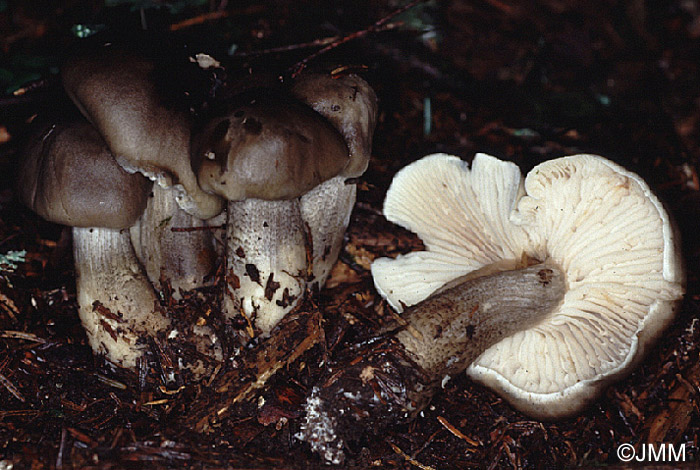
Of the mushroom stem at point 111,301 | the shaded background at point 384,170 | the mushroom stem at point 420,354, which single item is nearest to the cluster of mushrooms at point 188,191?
the mushroom stem at point 111,301

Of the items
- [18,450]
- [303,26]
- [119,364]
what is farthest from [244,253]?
[303,26]

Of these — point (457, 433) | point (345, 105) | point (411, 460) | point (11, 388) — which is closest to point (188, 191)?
point (345, 105)

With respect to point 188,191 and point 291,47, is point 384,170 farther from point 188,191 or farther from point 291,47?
point 188,191

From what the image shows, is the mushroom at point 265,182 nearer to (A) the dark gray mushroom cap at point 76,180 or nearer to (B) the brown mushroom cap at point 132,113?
(B) the brown mushroom cap at point 132,113

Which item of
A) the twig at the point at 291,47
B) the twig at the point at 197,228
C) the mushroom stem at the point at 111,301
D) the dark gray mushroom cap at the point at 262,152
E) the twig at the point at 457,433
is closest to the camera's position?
the dark gray mushroom cap at the point at 262,152

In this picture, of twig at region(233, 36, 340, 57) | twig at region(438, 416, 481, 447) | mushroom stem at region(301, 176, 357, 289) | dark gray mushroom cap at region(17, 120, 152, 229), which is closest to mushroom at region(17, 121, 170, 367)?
dark gray mushroom cap at region(17, 120, 152, 229)

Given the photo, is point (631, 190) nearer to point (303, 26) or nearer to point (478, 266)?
point (478, 266)

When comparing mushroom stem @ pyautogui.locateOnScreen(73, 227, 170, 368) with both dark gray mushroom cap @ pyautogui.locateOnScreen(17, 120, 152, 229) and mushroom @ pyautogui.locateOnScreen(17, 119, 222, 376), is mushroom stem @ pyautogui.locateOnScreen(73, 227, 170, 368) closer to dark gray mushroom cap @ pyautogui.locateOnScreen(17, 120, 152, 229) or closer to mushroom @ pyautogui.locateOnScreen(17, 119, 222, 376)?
mushroom @ pyautogui.locateOnScreen(17, 119, 222, 376)
